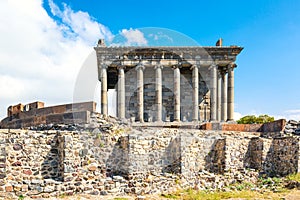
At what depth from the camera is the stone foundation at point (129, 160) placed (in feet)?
31.5

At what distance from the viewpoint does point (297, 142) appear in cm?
1321

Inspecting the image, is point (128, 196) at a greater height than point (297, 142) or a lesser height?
lesser

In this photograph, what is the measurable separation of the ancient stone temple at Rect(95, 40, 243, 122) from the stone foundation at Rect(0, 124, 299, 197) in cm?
1160

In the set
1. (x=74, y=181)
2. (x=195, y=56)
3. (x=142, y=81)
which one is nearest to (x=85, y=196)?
(x=74, y=181)

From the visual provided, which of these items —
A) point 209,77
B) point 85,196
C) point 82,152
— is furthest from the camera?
point 209,77

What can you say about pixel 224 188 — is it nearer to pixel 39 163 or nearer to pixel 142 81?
pixel 39 163

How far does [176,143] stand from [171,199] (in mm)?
2959

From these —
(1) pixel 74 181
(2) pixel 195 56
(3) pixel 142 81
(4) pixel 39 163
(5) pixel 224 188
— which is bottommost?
(5) pixel 224 188

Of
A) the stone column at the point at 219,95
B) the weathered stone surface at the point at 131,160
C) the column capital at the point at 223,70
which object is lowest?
the weathered stone surface at the point at 131,160

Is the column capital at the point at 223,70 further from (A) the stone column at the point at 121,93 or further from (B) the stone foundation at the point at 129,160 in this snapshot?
(B) the stone foundation at the point at 129,160

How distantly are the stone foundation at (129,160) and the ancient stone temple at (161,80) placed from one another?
11604 mm

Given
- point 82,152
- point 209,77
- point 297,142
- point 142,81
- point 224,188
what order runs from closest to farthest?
point 82,152 → point 224,188 → point 297,142 → point 142,81 → point 209,77

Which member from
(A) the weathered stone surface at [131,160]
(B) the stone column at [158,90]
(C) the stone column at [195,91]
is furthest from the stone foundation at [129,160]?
(B) the stone column at [158,90]

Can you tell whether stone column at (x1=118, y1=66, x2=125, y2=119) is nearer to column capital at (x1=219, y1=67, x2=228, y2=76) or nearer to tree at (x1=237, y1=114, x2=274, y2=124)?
column capital at (x1=219, y1=67, x2=228, y2=76)
